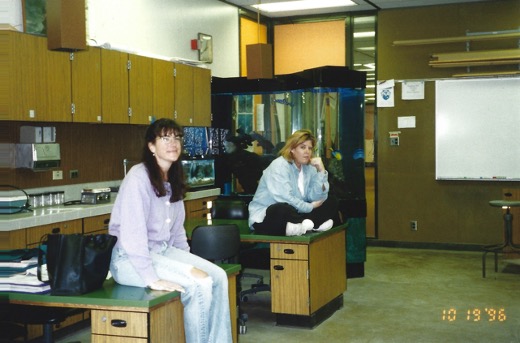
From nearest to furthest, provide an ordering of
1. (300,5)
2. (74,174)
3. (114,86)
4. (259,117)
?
(114,86) < (74,174) < (259,117) < (300,5)

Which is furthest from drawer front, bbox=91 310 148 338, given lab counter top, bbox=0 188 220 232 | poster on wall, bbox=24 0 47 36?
poster on wall, bbox=24 0 47 36

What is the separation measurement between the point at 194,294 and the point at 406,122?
658 centimetres

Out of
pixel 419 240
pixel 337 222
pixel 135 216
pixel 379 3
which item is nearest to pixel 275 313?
pixel 337 222

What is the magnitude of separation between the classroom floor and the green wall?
2.94 feet

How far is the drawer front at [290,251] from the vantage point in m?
5.21

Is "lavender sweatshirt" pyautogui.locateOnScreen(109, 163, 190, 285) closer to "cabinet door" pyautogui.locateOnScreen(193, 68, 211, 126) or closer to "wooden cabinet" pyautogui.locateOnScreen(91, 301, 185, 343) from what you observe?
"wooden cabinet" pyautogui.locateOnScreen(91, 301, 185, 343)

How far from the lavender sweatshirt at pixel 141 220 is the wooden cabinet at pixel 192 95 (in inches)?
151

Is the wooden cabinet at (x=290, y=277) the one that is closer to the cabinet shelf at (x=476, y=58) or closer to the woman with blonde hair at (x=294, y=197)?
the woman with blonde hair at (x=294, y=197)

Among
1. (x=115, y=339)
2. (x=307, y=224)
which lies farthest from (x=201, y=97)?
(x=115, y=339)

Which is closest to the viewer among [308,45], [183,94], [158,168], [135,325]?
[135,325]

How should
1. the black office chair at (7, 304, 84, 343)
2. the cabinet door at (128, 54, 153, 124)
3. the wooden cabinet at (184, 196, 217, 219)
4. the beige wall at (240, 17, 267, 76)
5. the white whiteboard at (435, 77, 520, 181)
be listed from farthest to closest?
1. the beige wall at (240, 17, 267, 76)
2. the white whiteboard at (435, 77, 520, 181)
3. the wooden cabinet at (184, 196, 217, 219)
4. the cabinet door at (128, 54, 153, 124)
5. the black office chair at (7, 304, 84, 343)

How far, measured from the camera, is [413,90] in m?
9.27

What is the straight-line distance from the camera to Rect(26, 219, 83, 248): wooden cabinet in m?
4.95

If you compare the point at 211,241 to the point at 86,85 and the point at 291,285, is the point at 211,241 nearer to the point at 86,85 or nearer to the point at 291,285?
the point at 291,285
